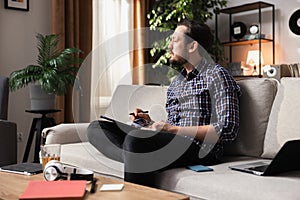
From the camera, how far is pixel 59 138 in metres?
2.63

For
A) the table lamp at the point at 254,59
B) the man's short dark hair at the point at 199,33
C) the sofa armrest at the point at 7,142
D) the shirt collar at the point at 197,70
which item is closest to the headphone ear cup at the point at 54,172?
the shirt collar at the point at 197,70

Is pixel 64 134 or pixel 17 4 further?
pixel 17 4

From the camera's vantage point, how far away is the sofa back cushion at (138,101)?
2.68m

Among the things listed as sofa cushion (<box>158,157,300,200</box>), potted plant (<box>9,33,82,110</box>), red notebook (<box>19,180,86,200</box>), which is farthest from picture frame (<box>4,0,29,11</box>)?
red notebook (<box>19,180,86,200</box>)

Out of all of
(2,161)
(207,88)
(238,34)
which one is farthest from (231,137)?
(238,34)

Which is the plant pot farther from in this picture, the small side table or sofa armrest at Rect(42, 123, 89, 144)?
sofa armrest at Rect(42, 123, 89, 144)

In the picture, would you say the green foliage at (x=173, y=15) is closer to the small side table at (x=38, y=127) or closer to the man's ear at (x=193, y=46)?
the small side table at (x=38, y=127)

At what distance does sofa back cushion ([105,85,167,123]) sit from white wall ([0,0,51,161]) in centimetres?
141

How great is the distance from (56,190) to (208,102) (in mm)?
1003

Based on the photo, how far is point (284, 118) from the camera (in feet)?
6.43

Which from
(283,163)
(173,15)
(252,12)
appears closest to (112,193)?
(283,163)

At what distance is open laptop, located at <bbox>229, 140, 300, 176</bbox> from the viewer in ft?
5.45

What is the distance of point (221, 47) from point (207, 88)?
2762 mm

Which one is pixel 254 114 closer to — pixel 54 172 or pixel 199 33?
pixel 199 33
